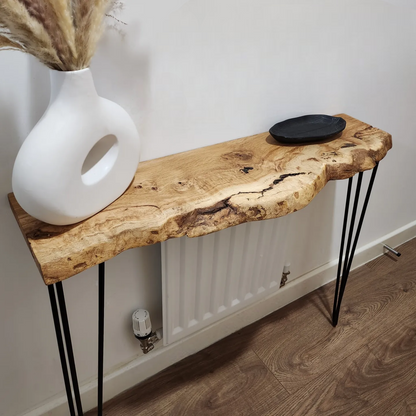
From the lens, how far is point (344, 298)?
5.50 ft

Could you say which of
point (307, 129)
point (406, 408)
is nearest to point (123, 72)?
point (307, 129)

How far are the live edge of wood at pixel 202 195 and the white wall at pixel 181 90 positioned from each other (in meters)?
0.10

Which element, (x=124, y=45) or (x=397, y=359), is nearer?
(x=124, y=45)

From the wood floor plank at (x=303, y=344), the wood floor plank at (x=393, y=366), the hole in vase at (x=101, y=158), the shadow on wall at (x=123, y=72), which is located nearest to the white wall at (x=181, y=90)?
the shadow on wall at (x=123, y=72)

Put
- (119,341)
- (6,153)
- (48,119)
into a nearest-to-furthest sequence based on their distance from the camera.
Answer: (48,119)
(6,153)
(119,341)

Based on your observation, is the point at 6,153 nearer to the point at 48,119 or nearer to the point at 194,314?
the point at 48,119

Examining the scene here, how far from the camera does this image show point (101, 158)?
2.41ft

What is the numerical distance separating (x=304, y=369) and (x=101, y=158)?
1082 mm

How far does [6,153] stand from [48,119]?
198 millimetres

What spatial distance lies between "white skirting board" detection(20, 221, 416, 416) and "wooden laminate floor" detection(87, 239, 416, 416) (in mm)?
31

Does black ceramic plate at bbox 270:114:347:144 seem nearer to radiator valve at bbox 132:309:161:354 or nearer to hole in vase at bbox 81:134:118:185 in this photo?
hole in vase at bbox 81:134:118:185

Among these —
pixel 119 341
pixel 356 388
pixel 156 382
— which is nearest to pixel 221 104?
pixel 119 341

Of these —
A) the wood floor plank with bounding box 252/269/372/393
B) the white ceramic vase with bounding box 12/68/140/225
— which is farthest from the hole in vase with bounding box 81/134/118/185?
the wood floor plank with bounding box 252/269/372/393

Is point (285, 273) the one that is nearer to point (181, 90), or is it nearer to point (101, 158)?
point (181, 90)
